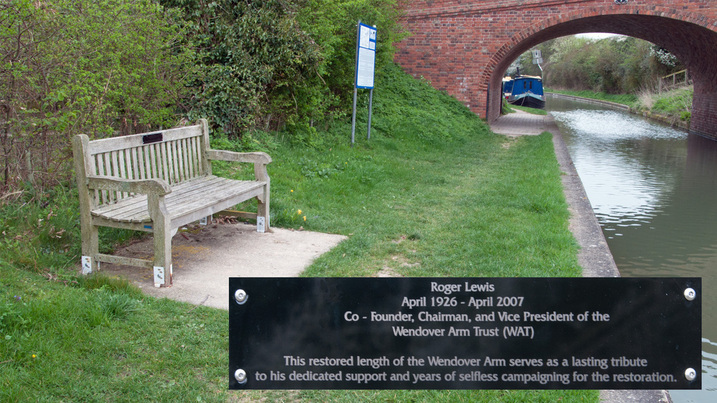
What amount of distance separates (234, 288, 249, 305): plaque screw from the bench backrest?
336 centimetres

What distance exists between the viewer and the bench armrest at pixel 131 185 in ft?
14.6

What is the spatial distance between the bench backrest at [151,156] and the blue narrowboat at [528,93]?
3338 cm

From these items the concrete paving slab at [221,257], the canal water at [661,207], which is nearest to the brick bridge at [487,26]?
the canal water at [661,207]

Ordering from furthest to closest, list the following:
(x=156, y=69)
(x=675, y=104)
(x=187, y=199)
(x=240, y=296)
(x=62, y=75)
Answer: (x=675, y=104), (x=156, y=69), (x=187, y=199), (x=62, y=75), (x=240, y=296)

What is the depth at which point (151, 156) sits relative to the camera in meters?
5.42

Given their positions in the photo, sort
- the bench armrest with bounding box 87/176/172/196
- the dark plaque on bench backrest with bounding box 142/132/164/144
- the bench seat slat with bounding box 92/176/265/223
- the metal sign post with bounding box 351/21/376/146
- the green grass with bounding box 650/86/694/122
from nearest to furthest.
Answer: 1. the bench armrest with bounding box 87/176/172/196
2. the bench seat slat with bounding box 92/176/265/223
3. the dark plaque on bench backrest with bounding box 142/132/164/144
4. the metal sign post with bounding box 351/21/376/146
5. the green grass with bounding box 650/86/694/122

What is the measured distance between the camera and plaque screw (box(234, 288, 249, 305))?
1722mm

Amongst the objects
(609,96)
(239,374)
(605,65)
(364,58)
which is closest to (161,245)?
(239,374)

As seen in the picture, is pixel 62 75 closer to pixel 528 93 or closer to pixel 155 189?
pixel 155 189

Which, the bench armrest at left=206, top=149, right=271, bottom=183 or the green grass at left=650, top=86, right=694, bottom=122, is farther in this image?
the green grass at left=650, top=86, right=694, bottom=122

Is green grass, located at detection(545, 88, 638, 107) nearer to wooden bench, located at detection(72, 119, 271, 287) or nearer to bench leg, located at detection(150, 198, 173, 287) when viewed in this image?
wooden bench, located at detection(72, 119, 271, 287)

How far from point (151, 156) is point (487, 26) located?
14.7m

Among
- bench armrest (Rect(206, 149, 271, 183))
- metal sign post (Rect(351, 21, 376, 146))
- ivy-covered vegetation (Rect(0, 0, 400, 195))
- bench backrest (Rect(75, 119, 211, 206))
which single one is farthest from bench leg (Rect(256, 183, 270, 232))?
metal sign post (Rect(351, 21, 376, 146))

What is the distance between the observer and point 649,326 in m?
1.74
